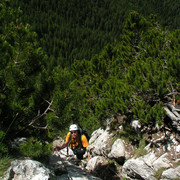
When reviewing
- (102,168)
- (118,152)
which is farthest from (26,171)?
(102,168)

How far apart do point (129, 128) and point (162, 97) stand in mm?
2282

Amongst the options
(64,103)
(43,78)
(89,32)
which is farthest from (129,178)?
(89,32)

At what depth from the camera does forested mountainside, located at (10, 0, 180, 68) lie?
73319 mm

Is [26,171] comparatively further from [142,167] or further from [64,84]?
[142,167]

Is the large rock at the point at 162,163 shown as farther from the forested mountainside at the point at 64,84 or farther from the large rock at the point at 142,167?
the forested mountainside at the point at 64,84

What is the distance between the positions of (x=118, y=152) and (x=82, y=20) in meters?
113

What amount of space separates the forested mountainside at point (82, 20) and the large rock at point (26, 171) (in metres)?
59.3

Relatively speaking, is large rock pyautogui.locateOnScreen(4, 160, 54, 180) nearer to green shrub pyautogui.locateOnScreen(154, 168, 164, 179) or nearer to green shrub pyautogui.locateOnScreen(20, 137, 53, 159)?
green shrub pyautogui.locateOnScreen(20, 137, 53, 159)

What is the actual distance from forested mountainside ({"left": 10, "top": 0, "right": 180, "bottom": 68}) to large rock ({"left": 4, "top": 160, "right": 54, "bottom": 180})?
2335 inches

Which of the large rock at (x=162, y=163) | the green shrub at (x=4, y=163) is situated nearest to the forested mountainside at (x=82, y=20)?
the large rock at (x=162, y=163)

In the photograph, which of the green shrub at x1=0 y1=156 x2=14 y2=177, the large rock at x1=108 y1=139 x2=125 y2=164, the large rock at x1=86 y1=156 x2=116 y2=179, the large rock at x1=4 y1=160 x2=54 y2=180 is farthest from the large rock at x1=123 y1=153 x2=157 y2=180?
the green shrub at x1=0 y1=156 x2=14 y2=177

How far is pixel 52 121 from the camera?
116 inches

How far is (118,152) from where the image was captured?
6949 mm

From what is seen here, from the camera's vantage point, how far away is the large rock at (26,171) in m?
2.78
